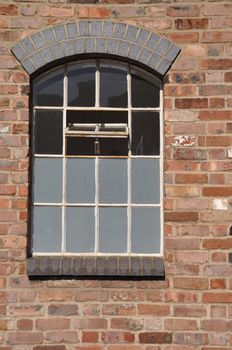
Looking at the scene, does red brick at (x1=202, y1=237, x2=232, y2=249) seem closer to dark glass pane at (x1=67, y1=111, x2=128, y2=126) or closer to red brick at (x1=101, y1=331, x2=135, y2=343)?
red brick at (x1=101, y1=331, x2=135, y2=343)

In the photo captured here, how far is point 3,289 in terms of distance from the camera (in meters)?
5.02

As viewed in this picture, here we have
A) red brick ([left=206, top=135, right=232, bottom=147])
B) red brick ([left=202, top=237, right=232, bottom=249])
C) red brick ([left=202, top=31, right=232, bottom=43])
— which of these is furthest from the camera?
red brick ([left=202, top=31, right=232, bottom=43])

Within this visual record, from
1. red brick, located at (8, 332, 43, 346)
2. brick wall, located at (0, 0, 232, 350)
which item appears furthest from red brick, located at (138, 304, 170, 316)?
red brick, located at (8, 332, 43, 346)

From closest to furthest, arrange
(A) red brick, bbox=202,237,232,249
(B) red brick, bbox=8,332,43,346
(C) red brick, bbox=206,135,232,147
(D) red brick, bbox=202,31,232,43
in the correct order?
(B) red brick, bbox=8,332,43,346 → (A) red brick, bbox=202,237,232,249 → (C) red brick, bbox=206,135,232,147 → (D) red brick, bbox=202,31,232,43

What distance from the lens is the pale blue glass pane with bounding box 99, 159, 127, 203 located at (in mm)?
5258

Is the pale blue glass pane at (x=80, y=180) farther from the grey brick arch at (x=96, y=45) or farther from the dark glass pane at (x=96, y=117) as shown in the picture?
the grey brick arch at (x=96, y=45)

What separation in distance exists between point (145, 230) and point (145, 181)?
450 millimetres

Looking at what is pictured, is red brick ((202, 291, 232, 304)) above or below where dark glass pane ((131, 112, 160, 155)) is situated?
below

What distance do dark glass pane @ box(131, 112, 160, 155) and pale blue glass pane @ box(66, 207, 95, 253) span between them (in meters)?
0.73

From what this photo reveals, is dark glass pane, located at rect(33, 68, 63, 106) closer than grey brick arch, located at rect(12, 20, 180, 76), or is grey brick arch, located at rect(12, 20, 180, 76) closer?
grey brick arch, located at rect(12, 20, 180, 76)

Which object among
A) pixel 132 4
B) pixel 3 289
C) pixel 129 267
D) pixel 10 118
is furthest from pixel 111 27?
pixel 3 289

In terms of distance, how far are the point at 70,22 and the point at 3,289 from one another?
2.49 m

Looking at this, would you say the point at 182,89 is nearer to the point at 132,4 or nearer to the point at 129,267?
the point at 132,4

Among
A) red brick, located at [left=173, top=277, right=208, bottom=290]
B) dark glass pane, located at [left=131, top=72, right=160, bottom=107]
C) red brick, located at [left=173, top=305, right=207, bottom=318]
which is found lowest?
red brick, located at [left=173, top=305, right=207, bottom=318]
